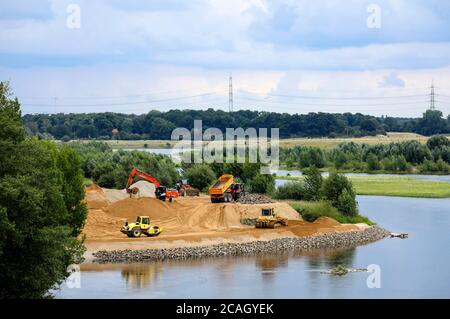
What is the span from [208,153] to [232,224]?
3043 centimetres

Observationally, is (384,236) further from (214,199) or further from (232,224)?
(214,199)

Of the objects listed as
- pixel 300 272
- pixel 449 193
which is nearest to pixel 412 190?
pixel 449 193

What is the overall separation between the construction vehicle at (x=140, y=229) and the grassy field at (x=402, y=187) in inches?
1213

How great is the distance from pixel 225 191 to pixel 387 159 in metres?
48.5

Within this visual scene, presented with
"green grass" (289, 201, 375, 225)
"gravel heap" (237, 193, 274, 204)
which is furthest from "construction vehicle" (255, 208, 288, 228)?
"gravel heap" (237, 193, 274, 204)

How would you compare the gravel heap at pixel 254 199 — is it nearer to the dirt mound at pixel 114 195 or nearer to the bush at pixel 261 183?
the bush at pixel 261 183

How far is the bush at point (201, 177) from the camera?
65000 millimetres

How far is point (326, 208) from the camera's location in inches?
1906

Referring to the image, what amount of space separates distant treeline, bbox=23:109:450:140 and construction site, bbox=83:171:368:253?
261 ft

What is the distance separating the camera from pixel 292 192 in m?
54.9

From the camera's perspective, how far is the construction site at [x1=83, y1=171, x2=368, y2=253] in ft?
129

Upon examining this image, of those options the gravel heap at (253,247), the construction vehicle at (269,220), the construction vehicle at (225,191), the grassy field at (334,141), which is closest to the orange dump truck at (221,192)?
the construction vehicle at (225,191)

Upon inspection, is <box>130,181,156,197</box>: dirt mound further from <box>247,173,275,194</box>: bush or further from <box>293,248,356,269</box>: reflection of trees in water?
<box>293,248,356,269</box>: reflection of trees in water

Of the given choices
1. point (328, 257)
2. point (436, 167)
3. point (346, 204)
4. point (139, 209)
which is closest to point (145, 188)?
point (139, 209)
